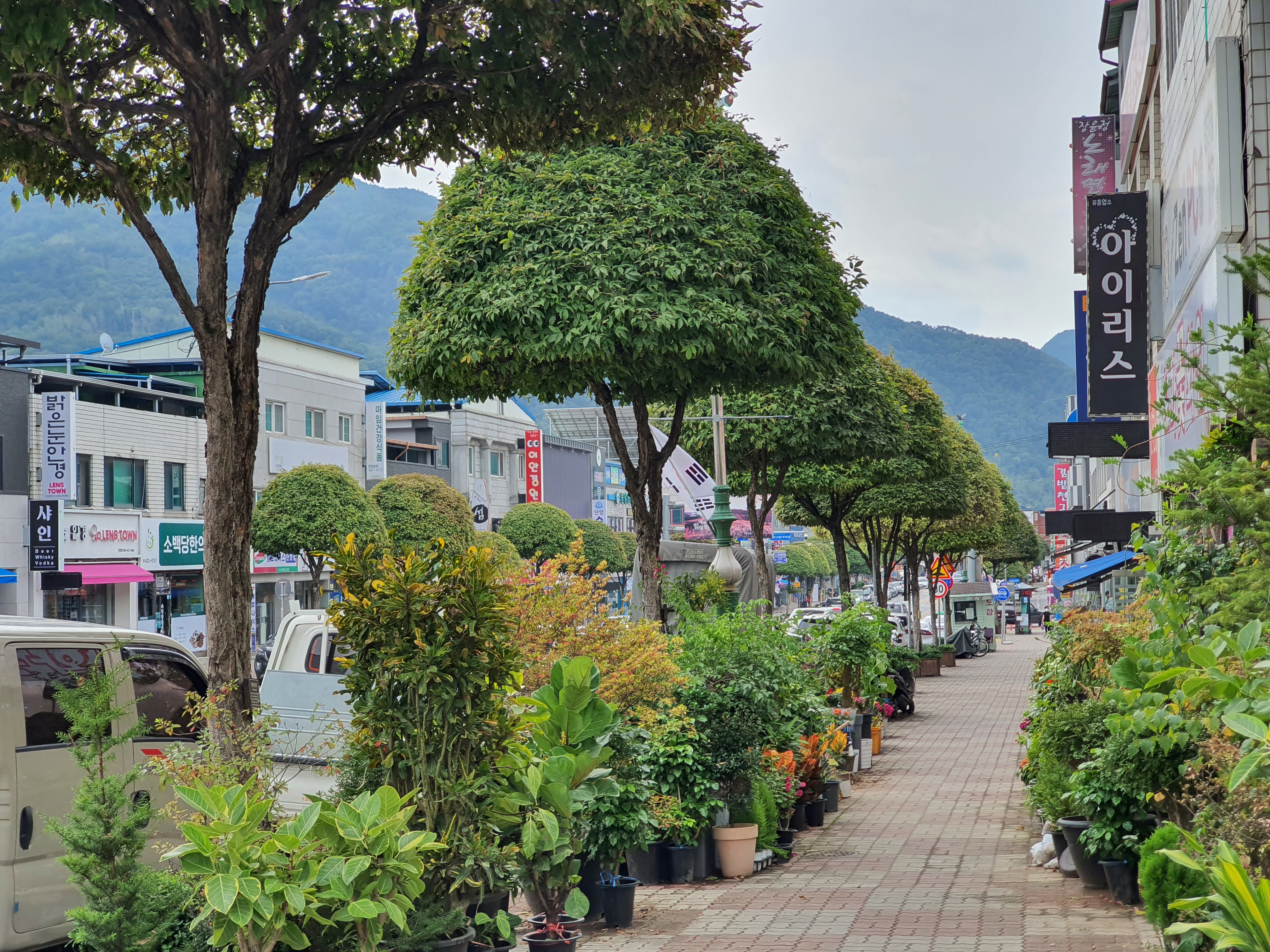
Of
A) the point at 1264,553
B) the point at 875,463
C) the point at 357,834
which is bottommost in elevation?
the point at 357,834

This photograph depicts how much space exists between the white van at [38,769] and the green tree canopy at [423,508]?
3456 cm

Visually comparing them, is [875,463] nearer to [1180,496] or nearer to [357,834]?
[1180,496]

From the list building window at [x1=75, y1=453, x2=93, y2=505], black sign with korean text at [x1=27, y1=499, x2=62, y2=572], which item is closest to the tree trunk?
black sign with korean text at [x1=27, y1=499, x2=62, y2=572]

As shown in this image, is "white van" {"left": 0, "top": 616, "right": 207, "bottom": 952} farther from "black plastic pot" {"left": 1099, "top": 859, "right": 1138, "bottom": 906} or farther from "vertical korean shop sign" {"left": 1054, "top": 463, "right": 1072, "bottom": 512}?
"vertical korean shop sign" {"left": 1054, "top": 463, "right": 1072, "bottom": 512}

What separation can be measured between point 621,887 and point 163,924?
12.7 ft

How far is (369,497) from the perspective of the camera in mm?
40688

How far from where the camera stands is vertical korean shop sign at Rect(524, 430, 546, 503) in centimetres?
6419

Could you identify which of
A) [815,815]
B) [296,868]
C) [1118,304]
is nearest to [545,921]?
[296,868]

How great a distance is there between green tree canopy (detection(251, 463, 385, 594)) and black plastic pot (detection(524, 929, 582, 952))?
30868 millimetres

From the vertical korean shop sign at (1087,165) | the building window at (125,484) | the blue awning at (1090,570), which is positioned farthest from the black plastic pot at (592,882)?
the building window at (125,484)

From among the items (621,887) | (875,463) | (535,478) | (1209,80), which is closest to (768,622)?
(621,887)

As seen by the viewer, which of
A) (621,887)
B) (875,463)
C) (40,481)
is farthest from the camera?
(40,481)

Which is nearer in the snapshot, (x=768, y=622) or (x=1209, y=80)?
(x=1209, y=80)

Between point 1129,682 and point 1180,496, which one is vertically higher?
point 1180,496
